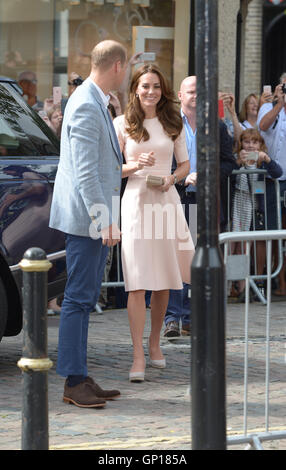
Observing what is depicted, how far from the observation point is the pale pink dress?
24.2 feet

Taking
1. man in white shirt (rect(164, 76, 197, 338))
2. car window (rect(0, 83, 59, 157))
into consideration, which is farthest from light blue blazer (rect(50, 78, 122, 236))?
man in white shirt (rect(164, 76, 197, 338))

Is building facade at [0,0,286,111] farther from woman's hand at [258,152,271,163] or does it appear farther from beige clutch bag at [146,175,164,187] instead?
beige clutch bag at [146,175,164,187]

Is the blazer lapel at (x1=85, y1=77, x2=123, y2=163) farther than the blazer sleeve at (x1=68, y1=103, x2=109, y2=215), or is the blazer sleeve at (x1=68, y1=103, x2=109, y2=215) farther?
the blazer lapel at (x1=85, y1=77, x2=123, y2=163)

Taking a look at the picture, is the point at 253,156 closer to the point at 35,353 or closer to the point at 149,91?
the point at 149,91

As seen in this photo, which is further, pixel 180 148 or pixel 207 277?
pixel 180 148

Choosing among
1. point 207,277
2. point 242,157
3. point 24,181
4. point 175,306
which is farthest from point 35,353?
point 242,157

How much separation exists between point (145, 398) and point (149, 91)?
2.10 metres

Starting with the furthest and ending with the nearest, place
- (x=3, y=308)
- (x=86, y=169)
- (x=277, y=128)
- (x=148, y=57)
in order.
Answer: (x=148, y=57) → (x=277, y=128) → (x=3, y=308) → (x=86, y=169)

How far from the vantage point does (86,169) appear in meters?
6.30

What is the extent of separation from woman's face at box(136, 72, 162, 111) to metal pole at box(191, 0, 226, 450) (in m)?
2.72

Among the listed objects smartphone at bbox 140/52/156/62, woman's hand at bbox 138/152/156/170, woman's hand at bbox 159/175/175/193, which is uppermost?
smartphone at bbox 140/52/156/62

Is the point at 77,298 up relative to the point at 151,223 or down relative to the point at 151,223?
down

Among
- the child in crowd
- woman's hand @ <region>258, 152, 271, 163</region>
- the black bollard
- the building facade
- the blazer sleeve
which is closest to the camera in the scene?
the black bollard
